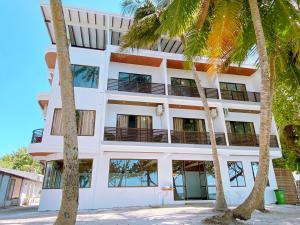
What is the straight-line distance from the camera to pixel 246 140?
55.1ft

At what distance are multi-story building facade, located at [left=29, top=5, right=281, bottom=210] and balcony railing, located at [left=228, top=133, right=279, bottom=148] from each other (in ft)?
0.21

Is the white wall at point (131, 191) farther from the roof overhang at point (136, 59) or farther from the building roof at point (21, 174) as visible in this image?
the roof overhang at point (136, 59)

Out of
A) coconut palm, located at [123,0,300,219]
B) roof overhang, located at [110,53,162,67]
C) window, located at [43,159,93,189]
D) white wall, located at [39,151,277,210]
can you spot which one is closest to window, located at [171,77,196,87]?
roof overhang, located at [110,53,162,67]

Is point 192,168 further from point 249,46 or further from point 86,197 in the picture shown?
point 249,46

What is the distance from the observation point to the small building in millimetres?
18297

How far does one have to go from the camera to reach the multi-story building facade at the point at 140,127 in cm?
1370

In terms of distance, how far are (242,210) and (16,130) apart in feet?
249

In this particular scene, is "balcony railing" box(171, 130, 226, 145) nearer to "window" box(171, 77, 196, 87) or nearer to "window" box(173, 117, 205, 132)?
"window" box(173, 117, 205, 132)

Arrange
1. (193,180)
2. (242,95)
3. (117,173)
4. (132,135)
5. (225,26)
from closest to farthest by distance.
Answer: (225,26) → (117,173) → (132,135) → (193,180) → (242,95)

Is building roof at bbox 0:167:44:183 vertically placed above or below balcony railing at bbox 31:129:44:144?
below

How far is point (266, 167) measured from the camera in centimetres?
632

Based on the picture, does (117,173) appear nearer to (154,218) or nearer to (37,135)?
(37,135)

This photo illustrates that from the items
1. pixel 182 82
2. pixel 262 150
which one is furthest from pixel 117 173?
→ pixel 262 150

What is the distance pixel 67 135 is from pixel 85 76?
1032 centimetres
